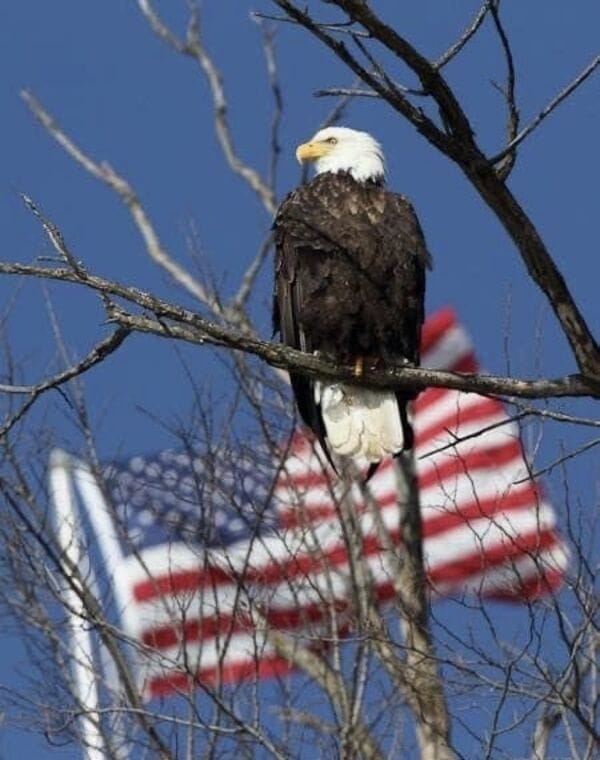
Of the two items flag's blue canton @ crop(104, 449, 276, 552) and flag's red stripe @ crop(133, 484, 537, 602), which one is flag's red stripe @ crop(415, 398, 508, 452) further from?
flag's blue canton @ crop(104, 449, 276, 552)

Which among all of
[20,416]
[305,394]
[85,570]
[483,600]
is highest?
[85,570]

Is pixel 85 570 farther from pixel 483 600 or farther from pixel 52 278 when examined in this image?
pixel 52 278

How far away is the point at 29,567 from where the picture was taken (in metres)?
9.57

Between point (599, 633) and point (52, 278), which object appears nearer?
point (52, 278)

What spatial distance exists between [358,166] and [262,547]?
2982mm

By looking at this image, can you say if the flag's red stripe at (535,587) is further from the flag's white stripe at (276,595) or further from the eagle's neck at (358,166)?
the eagle's neck at (358,166)

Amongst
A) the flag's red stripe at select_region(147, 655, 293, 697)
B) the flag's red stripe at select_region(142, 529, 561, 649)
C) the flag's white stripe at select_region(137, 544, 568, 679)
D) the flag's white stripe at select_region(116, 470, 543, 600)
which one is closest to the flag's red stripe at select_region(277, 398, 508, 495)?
the flag's white stripe at select_region(116, 470, 543, 600)

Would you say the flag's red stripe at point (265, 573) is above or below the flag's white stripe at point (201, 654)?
above

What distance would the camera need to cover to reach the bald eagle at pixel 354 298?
7.14 m

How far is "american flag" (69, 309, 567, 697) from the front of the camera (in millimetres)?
8711

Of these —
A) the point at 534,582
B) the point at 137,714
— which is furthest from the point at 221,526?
the point at 534,582

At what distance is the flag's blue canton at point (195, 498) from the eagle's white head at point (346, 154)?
2.20 m

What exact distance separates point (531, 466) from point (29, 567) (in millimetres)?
3018

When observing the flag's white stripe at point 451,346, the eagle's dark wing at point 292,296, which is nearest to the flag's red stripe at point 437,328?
the flag's white stripe at point 451,346
